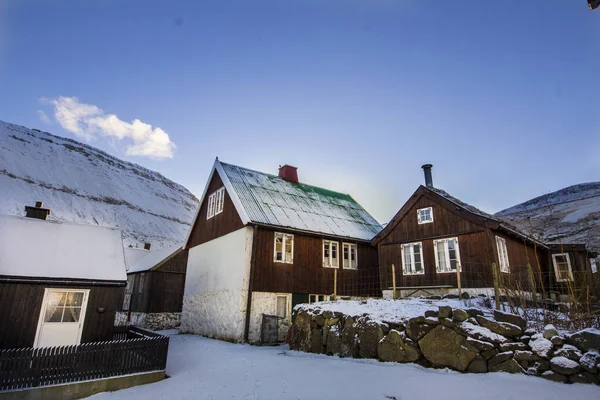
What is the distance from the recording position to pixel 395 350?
10.6m

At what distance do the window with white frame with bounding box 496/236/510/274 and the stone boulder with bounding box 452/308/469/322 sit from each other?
8.14 metres

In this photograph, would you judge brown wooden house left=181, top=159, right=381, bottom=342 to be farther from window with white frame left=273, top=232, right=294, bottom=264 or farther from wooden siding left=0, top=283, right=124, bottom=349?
wooden siding left=0, top=283, right=124, bottom=349

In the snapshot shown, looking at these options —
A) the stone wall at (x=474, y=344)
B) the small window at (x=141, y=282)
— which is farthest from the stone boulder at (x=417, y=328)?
the small window at (x=141, y=282)

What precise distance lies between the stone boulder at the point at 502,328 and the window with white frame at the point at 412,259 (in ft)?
28.8

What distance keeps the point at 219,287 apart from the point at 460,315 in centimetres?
1313

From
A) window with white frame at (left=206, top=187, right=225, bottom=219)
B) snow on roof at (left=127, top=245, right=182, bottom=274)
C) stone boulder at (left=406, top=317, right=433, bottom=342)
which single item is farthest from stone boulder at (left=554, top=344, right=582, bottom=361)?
snow on roof at (left=127, top=245, right=182, bottom=274)

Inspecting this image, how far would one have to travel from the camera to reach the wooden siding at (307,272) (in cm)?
1817

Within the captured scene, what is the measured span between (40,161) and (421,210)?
107138 millimetres

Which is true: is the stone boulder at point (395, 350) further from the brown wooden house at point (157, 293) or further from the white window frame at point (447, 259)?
the brown wooden house at point (157, 293)

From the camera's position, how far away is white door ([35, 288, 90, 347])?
436 inches

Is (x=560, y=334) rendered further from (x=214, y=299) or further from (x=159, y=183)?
(x=159, y=183)

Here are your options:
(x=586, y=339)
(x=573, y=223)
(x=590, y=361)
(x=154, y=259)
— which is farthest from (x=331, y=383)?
(x=573, y=223)

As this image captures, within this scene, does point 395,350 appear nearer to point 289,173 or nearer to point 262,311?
point 262,311

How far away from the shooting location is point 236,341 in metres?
16.9
